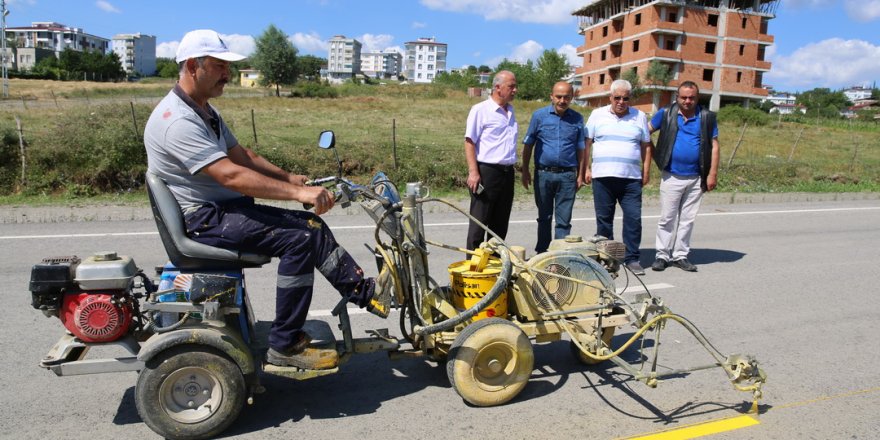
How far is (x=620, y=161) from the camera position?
694 cm

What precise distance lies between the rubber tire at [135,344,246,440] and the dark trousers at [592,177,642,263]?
187 inches

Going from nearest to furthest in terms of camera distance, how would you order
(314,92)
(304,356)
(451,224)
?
(304,356)
(451,224)
(314,92)

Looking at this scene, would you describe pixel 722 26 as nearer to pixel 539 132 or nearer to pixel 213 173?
pixel 539 132

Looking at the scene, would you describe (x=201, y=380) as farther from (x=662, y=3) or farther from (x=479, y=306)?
(x=662, y=3)

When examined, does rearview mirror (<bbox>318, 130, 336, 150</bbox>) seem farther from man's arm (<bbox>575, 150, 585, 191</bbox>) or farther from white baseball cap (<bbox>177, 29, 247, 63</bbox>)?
man's arm (<bbox>575, 150, 585, 191</bbox>)

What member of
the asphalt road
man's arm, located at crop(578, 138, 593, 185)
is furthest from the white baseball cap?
man's arm, located at crop(578, 138, 593, 185)

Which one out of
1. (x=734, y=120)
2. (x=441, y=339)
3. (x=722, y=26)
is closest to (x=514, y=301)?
(x=441, y=339)

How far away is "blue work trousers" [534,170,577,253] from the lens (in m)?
6.84

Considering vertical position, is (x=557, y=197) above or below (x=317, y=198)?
below

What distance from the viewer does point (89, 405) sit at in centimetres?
378

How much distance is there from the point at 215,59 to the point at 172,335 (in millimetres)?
1523

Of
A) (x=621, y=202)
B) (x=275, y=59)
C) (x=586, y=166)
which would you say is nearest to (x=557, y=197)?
(x=586, y=166)

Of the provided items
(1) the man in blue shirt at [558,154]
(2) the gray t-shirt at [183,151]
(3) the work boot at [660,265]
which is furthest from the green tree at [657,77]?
(2) the gray t-shirt at [183,151]

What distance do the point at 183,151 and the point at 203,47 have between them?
0.60 meters
